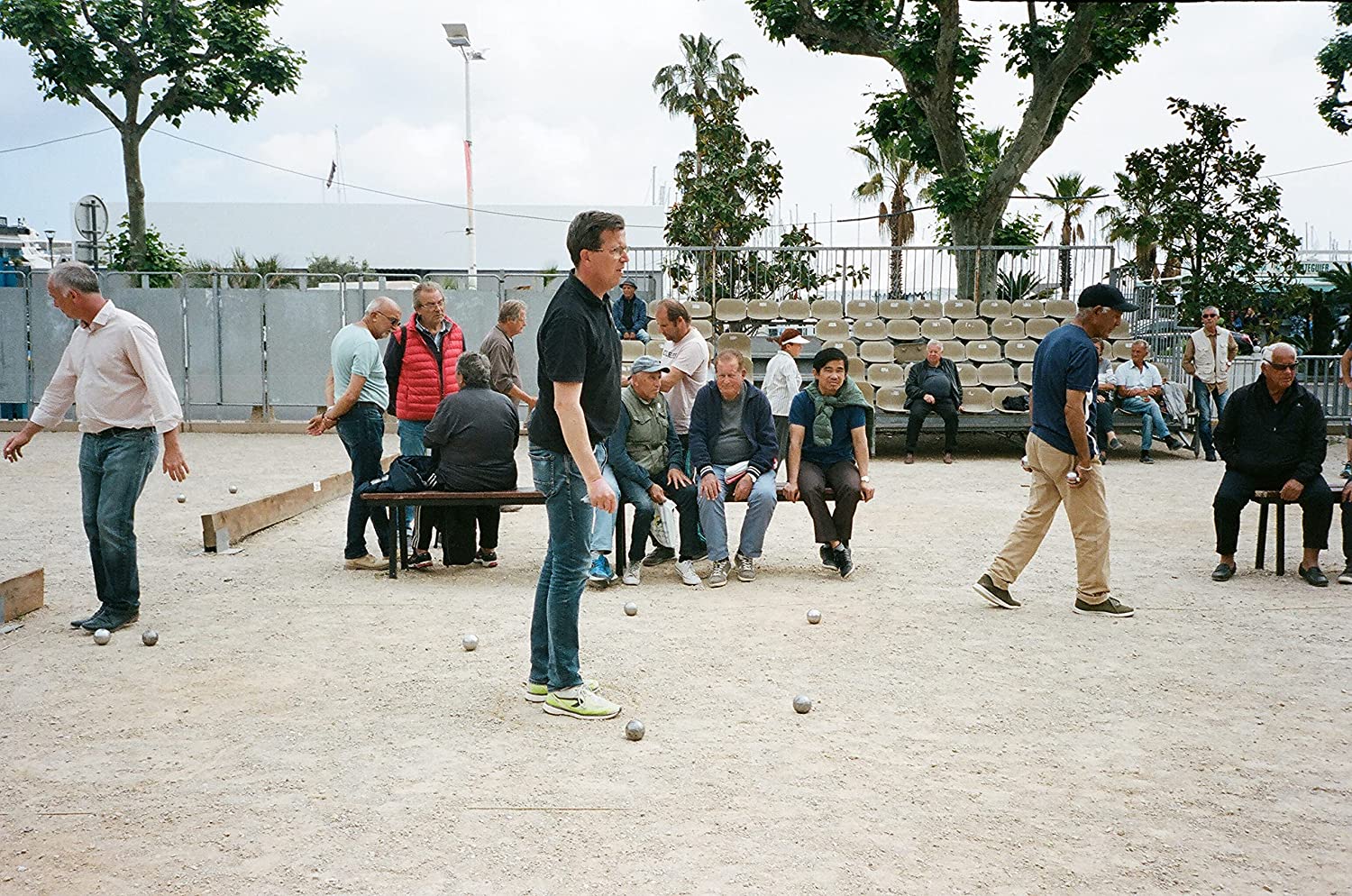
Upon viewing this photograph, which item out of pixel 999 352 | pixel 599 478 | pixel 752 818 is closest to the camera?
pixel 752 818

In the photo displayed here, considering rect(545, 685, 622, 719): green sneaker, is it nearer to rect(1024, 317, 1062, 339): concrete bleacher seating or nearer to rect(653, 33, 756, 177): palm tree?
rect(1024, 317, 1062, 339): concrete bleacher seating

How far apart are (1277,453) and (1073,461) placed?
2015mm

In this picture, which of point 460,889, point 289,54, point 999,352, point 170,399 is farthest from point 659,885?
point 289,54

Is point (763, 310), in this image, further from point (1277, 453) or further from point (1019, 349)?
point (1277, 453)

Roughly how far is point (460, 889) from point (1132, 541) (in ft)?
24.0

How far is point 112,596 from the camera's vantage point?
6.30 meters

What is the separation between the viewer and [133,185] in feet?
70.8

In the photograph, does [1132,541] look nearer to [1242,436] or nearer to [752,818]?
Result: [1242,436]

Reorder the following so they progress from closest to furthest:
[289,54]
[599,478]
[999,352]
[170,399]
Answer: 1. [599,478]
2. [170,399]
3. [999,352]
4. [289,54]

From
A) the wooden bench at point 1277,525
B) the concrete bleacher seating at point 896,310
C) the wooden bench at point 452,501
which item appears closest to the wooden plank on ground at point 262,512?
the wooden bench at point 452,501

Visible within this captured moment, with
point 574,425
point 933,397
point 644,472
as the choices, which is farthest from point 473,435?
point 933,397

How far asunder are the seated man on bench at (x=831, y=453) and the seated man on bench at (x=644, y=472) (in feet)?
2.43

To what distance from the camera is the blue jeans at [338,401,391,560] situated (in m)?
7.93

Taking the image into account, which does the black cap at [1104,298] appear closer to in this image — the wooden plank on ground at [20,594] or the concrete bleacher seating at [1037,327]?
the wooden plank on ground at [20,594]
